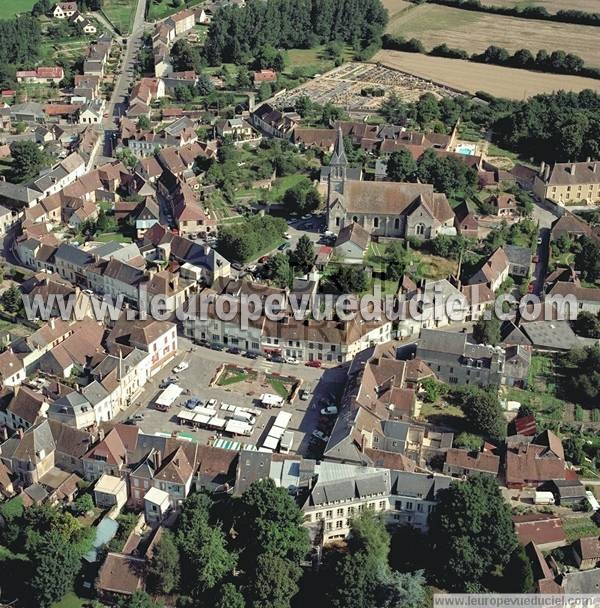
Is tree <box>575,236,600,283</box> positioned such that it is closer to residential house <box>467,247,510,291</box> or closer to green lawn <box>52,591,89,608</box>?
residential house <box>467,247,510,291</box>

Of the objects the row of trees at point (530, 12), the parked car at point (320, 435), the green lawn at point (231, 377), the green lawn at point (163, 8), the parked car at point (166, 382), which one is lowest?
the parked car at point (166, 382)

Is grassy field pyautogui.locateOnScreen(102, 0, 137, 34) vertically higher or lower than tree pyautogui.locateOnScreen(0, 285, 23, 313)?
higher

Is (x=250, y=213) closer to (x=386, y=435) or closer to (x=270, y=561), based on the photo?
(x=386, y=435)

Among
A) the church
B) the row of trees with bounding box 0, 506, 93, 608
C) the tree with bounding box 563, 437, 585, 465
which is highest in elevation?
the church

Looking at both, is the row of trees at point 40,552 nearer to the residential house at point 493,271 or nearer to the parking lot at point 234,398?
the parking lot at point 234,398

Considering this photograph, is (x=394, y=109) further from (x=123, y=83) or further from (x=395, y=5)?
(x=395, y=5)

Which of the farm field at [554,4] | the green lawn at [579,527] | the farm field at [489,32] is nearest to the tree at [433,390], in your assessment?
the green lawn at [579,527]

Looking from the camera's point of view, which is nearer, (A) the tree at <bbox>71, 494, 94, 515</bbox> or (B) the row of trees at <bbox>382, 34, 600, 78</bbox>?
(A) the tree at <bbox>71, 494, 94, 515</bbox>

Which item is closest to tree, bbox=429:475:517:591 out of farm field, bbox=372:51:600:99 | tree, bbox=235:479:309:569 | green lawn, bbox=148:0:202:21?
tree, bbox=235:479:309:569
